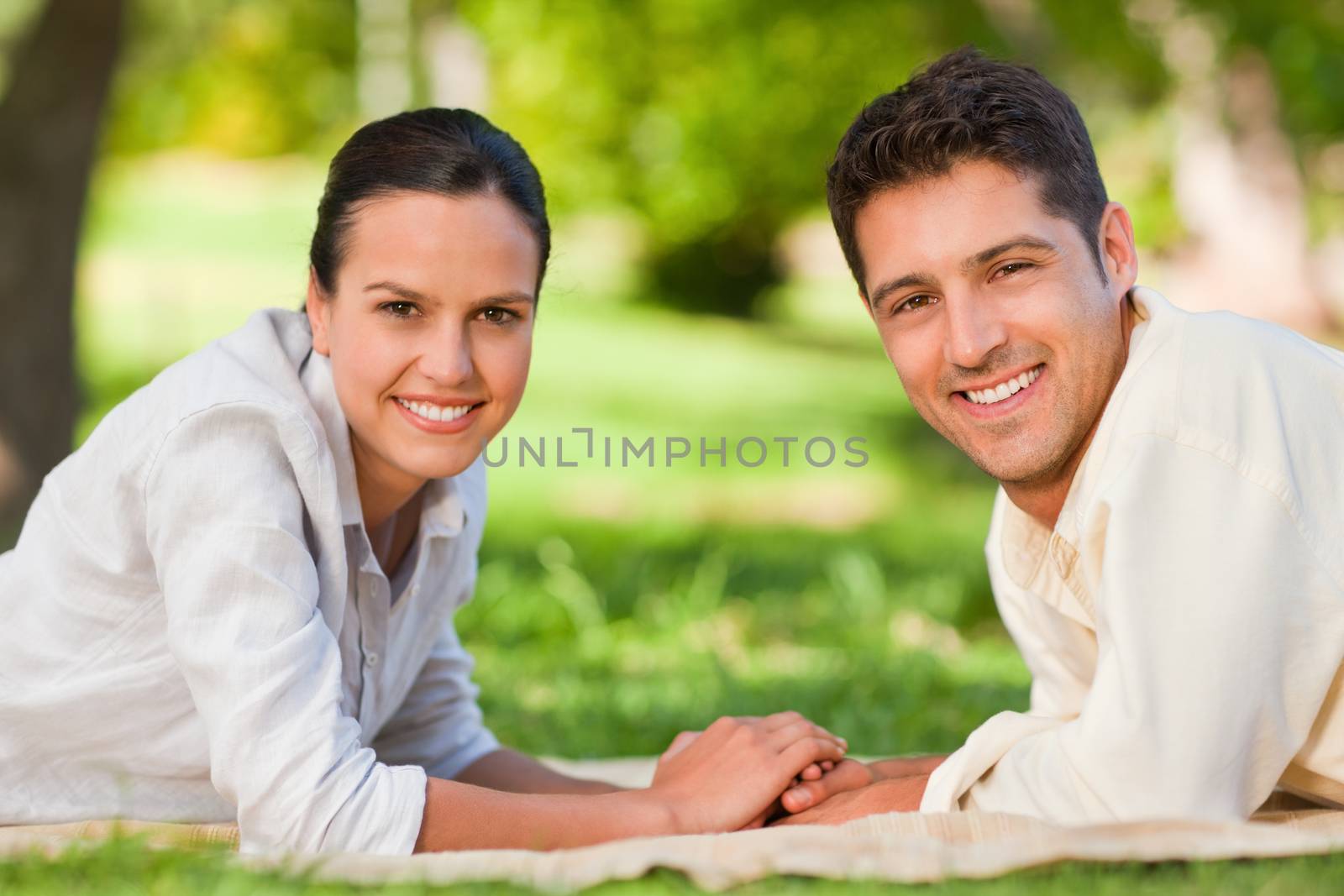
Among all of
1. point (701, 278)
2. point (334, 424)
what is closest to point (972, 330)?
point (334, 424)

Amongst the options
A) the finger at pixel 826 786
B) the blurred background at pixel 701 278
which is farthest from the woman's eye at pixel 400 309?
the finger at pixel 826 786

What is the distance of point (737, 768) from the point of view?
296cm

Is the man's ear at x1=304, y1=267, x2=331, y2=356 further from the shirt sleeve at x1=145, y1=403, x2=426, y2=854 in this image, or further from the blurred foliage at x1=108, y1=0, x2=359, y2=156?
the blurred foliage at x1=108, y1=0, x2=359, y2=156

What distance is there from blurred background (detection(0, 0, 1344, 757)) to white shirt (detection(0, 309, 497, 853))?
0.58 meters

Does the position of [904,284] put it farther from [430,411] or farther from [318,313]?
[318,313]

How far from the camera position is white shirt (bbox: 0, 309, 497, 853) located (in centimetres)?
255

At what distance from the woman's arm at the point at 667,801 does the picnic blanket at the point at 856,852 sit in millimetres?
131

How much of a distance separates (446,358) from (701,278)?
18.5m

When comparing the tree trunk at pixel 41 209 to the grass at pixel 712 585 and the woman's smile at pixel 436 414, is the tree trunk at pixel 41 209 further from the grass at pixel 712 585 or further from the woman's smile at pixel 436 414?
the woman's smile at pixel 436 414

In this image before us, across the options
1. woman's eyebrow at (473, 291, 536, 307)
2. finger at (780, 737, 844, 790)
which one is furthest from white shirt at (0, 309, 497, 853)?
finger at (780, 737, 844, 790)

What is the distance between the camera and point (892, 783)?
9.41 ft

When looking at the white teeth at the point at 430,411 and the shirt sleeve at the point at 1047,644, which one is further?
the shirt sleeve at the point at 1047,644

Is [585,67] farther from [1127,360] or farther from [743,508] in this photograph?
[1127,360]

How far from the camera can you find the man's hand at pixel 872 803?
2803 mm
